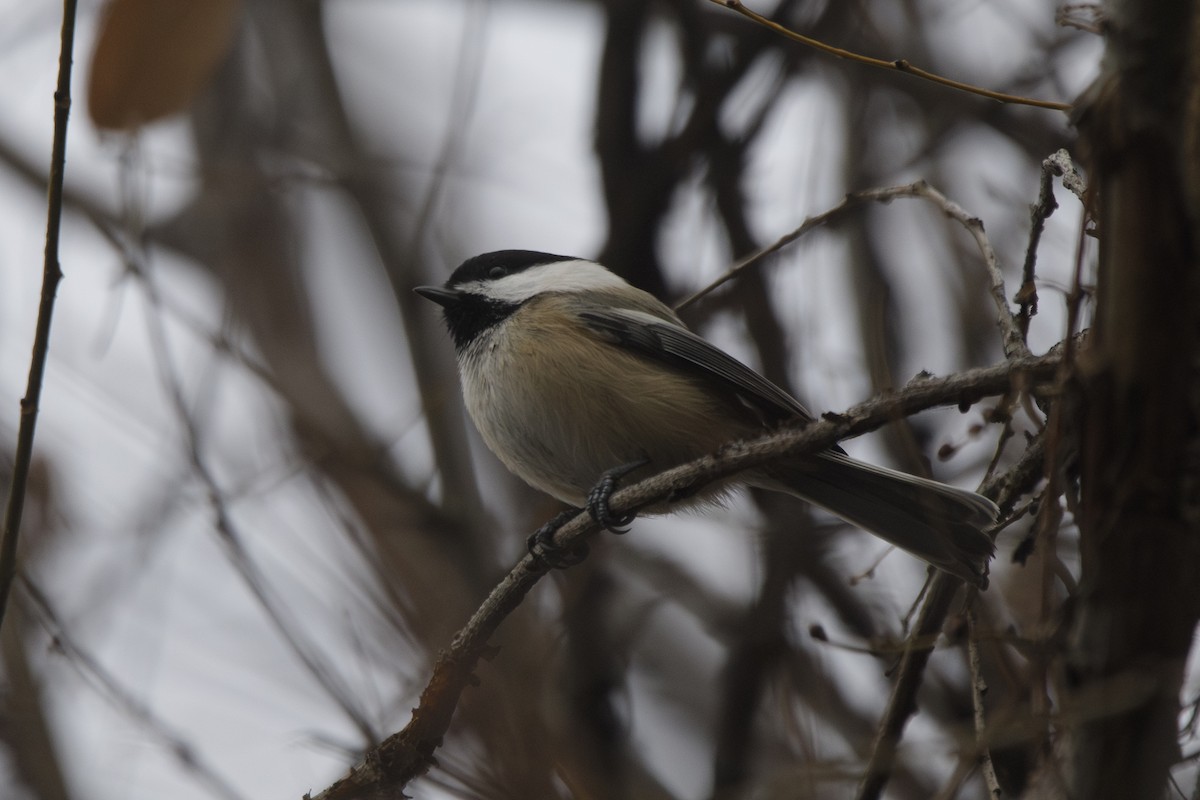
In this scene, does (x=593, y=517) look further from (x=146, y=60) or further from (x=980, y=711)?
(x=146, y=60)

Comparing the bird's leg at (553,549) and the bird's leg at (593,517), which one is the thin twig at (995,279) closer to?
the bird's leg at (593,517)

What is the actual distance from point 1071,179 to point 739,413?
4.58 ft

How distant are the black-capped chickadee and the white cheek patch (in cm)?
17

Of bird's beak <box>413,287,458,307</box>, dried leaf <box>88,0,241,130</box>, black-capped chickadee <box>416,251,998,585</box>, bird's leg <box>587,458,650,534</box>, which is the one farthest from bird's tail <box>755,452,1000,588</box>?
dried leaf <box>88,0,241,130</box>

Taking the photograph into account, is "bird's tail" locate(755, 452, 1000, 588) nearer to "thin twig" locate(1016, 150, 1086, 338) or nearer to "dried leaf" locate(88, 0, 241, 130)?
"thin twig" locate(1016, 150, 1086, 338)

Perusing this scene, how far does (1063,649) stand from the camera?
1161mm

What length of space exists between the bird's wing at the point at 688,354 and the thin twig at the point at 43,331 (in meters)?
1.62

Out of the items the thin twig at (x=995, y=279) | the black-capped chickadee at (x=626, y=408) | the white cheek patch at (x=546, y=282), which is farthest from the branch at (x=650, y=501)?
the white cheek patch at (x=546, y=282)

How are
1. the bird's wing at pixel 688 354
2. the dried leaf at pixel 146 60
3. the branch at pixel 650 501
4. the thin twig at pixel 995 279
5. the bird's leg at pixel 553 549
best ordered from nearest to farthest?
the branch at pixel 650 501 < the thin twig at pixel 995 279 < the bird's leg at pixel 553 549 < the dried leaf at pixel 146 60 < the bird's wing at pixel 688 354

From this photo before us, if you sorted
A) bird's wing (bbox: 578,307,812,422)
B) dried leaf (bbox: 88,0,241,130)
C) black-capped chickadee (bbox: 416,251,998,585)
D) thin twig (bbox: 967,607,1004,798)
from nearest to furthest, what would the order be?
1. thin twig (bbox: 967,607,1004,798)
2. dried leaf (bbox: 88,0,241,130)
3. black-capped chickadee (bbox: 416,251,998,585)
4. bird's wing (bbox: 578,307,812,422)

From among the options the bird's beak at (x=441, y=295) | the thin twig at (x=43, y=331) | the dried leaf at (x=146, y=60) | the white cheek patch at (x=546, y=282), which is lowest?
the thin twig at (x=43, y=331)

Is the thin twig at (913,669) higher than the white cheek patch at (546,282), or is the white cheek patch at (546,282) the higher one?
the white cheek patch at (546,282)

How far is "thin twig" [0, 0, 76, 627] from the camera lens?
1764 mm

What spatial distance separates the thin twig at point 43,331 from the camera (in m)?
1.76
